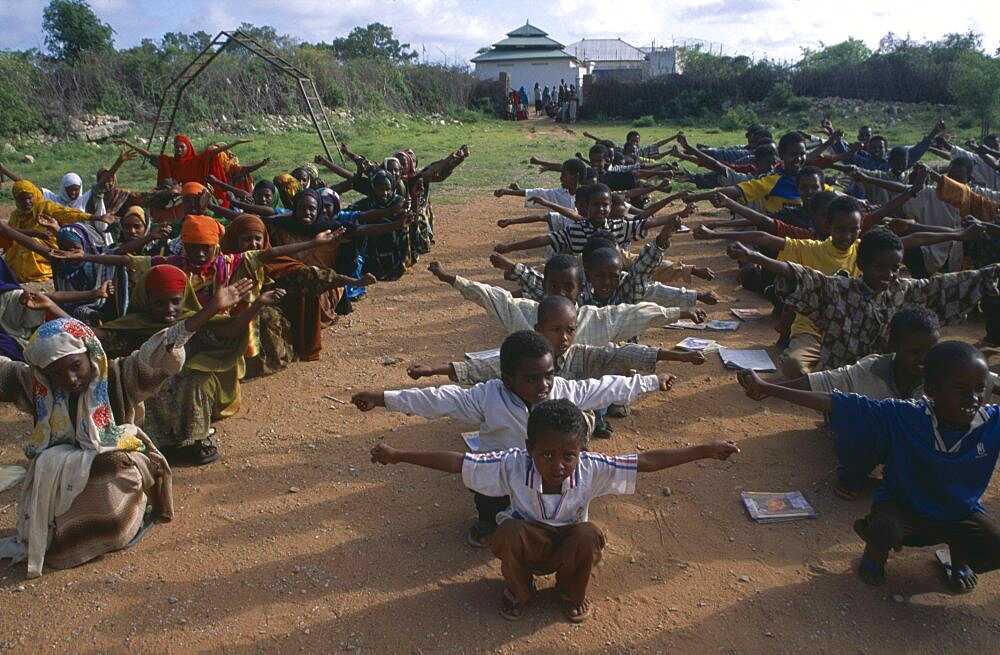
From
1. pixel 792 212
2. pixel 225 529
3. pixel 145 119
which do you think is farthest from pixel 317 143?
pixel 225 529

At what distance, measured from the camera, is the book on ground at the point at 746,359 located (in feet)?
17.4

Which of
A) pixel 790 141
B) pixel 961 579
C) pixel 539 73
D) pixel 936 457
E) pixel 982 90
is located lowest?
pixel 961 579

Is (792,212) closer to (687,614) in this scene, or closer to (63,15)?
(687,614)

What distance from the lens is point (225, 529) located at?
11.5 ft

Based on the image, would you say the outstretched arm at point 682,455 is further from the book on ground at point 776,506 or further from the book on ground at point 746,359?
the book on ground at point 746,359

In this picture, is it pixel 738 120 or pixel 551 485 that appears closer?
pixel 551 485

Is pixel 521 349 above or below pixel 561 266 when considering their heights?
below

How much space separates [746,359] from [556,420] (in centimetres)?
329

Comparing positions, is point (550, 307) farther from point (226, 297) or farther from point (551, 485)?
point (226, 297)

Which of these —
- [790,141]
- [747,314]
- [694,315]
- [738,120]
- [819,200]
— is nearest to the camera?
[694,315]

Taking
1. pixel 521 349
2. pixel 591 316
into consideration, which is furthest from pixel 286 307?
pixel 521 349

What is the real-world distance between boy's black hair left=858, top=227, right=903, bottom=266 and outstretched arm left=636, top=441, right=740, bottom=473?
206 cm

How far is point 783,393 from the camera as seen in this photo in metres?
3.00

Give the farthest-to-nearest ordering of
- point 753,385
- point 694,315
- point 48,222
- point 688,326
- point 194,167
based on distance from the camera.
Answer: point 194,167 → point 48,222 → point 688,326 → point 694,315 → point 753,385
